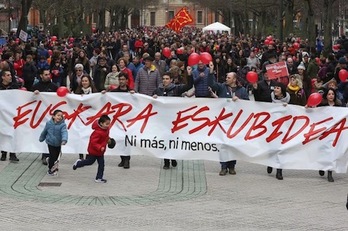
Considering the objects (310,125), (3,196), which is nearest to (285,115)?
(310,125)

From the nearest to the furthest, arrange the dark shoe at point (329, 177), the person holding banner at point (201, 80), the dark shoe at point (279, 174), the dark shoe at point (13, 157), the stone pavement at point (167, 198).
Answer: the stone pavement at point (167, 198) → the dark shoe at point (329, 177) → the dark shoe at point (279, 174) → the dark shoe at point (13, 157) → the person holding banner at point (201, 80)

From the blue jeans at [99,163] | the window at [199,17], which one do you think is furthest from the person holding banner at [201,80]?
the window at [199,17]

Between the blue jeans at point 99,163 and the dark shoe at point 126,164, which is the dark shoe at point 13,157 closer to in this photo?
the dark shoe at point 126,164

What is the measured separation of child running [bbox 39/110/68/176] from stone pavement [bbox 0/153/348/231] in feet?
0.93

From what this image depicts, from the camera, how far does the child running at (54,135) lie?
1380cm

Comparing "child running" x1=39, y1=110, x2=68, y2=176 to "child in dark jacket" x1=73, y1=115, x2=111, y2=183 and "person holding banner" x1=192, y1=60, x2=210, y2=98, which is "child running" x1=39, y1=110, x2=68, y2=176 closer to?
"child in dark jacket" x1=73, y1=115, x2=111, y2=183

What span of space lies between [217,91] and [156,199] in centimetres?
320

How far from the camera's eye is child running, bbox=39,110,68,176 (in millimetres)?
13797

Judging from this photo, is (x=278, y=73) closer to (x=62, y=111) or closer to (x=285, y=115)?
(x=285, y=115)

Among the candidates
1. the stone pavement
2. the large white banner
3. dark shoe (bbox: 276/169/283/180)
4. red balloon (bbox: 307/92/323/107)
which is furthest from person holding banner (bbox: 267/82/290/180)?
the stone pavement

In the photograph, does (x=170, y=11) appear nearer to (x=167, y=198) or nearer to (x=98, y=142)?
(x=98, y=142)

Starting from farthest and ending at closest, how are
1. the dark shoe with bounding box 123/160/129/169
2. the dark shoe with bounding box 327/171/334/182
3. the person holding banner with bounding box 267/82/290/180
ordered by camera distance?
the dark shoe with bounding box 123/160/129/169, the person holding banner with bounding box 267/82/290/180, the dark shoe with bounding box 327/171/334/182

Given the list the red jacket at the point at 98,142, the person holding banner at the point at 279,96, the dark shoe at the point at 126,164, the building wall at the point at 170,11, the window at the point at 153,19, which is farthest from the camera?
the window at the point at 153,19

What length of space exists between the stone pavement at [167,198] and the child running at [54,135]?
0.28 m
